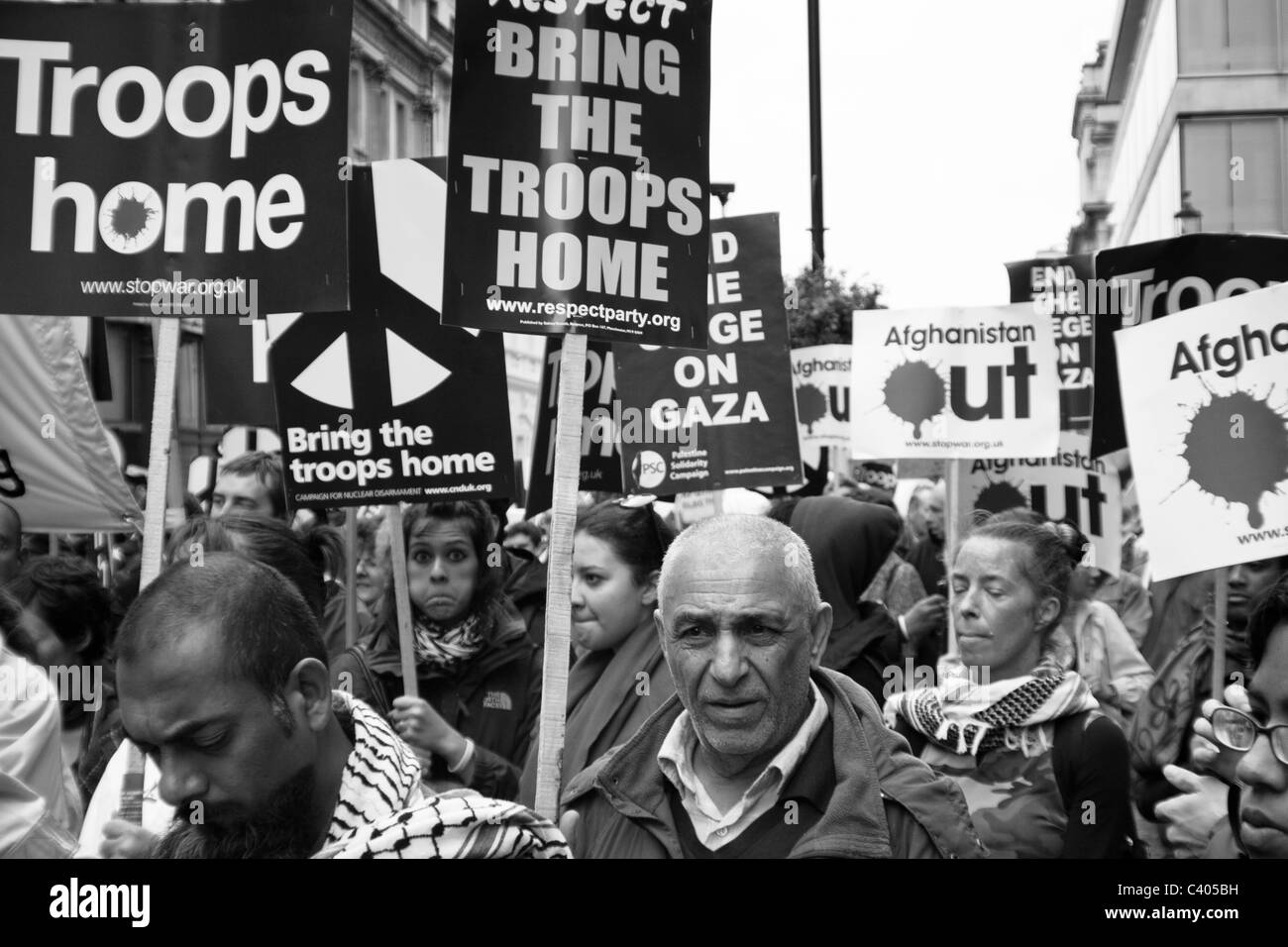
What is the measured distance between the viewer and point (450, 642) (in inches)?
209

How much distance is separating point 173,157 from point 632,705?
2.03 m

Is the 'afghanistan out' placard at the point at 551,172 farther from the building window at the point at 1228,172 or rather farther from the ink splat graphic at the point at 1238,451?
the building window at the point at 1228,172

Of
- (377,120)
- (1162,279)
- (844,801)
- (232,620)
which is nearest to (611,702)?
(844,801)

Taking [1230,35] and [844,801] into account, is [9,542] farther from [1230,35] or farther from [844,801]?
[1230,35]

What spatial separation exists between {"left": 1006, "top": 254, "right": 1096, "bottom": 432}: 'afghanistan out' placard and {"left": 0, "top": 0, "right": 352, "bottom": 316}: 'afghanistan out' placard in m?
5.14

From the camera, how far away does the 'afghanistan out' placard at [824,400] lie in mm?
11188

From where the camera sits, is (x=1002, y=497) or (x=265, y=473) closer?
(x=265, y=473)

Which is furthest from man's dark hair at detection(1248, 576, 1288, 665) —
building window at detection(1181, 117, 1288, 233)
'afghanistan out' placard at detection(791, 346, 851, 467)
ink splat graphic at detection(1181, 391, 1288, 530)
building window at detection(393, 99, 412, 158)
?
building window at detection(393, 99, 412, 158)

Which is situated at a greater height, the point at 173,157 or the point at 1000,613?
the point at 173,157

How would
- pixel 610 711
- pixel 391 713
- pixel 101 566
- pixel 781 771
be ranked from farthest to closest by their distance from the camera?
pixel 101 566 → pixel 391 713 → pixel 610 711 → pixel 781 771

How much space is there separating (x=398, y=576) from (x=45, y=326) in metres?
2.19

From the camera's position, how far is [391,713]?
4949 mm
